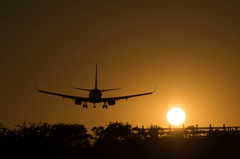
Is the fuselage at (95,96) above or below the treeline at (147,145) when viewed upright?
above

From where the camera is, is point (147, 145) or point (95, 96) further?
point (95, 96)

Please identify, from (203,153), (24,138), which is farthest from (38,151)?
(203,153)

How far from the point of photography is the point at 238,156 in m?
61.7

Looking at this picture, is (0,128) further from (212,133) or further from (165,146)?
(212,133)

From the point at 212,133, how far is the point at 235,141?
12.3 feet

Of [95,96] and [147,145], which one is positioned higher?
[95,96]

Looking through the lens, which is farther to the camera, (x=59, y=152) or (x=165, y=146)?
(x=165, y=146)

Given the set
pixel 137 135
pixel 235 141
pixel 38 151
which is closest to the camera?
pixel 38 151

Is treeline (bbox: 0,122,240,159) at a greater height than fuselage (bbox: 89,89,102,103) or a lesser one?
lesser

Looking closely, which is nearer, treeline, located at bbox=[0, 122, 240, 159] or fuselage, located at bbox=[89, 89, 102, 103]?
treeline, located at bbox=[0, 122, 240, 159]

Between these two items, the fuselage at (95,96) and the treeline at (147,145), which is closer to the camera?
the treeline at (147,145)

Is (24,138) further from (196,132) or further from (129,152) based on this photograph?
(196,132)

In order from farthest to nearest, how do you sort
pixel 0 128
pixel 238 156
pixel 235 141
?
pixel 235 141 < pixel 238 156 < pixel 0 128

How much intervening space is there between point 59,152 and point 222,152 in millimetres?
28899
